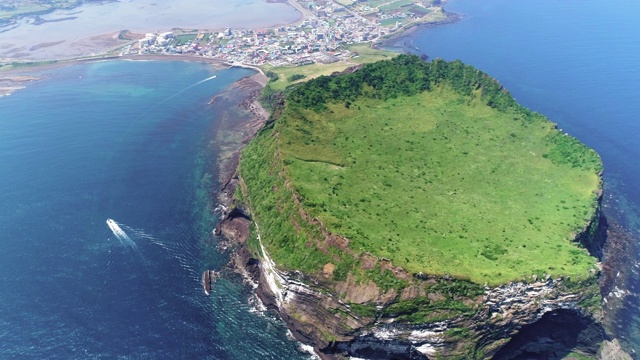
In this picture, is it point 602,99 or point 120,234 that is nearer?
point 120,234

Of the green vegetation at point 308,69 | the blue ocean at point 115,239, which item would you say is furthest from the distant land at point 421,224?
the green vegetation at point 308,69

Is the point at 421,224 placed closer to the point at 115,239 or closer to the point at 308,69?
the point at 115,239

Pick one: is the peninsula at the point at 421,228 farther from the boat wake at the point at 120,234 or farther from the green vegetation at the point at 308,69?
the green vegetation at the point at 308,69

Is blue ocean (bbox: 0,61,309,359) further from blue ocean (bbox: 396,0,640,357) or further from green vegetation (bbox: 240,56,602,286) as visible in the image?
blue ocean (bbox: 396,0,640,357)

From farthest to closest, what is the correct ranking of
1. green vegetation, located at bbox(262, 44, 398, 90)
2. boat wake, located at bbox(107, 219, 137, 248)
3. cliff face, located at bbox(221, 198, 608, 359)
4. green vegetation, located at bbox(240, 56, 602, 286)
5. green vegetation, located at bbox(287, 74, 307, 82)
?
green vegetation, located at bbox(262, 44, 398, 90), green vegetation, located at bbox(287, 74, 307, 82), boat wake, located at bbox(107, 219, 137, 248), green vegetation, located at bbox(240, 56, 602, 286), cliff face, located at bbox(221, 198, 608, 359)

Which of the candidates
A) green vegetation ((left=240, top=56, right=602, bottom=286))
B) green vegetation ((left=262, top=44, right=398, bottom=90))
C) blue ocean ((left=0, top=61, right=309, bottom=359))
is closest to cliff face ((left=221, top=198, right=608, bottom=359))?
green vegetation ((left=240, top=56, right=602, bottom=286))

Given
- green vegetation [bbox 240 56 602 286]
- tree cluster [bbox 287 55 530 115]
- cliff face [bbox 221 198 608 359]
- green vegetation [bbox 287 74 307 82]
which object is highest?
tree cluster [bbox 287 55 530 115]

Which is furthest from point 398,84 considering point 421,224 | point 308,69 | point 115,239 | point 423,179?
point 115,239
